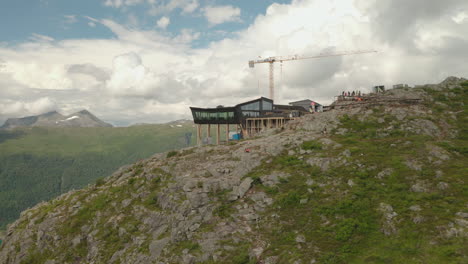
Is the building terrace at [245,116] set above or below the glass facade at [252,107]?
below

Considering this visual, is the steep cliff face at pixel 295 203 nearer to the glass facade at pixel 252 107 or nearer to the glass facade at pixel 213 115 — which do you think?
the glass facade at pixel 213 115

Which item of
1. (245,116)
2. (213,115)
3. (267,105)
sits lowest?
(245,116)

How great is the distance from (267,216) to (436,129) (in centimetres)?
3087

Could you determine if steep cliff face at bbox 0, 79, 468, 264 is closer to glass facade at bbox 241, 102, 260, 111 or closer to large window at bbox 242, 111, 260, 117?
large window at bbox 242, 111, 260, 117

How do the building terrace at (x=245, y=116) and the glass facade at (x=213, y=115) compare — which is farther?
the glass facade at (x=213, y=115)

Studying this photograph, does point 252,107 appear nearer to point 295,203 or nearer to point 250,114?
point 250,114

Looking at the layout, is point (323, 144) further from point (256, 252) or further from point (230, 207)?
point (256, 252)

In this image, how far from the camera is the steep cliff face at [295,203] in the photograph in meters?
24.2

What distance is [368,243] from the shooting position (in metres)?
23.5

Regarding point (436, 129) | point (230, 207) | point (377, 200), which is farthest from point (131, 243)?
point (436, 129)

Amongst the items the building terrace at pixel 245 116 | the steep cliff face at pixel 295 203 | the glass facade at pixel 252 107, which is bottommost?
the steep cliff face at pixel 295 203

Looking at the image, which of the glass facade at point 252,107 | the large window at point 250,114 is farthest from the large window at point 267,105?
the large window at point 250,114

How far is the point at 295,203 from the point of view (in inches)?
1210

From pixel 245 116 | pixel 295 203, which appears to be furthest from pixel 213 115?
pixel 295 203
